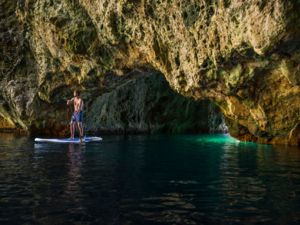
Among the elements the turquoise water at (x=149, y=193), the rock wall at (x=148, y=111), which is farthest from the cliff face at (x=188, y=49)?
the rock wall at (x=148, y=111)

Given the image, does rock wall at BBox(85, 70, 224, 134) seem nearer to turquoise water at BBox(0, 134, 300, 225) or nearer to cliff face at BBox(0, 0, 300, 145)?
cliff face at BBox(0, 0, 300, 145)

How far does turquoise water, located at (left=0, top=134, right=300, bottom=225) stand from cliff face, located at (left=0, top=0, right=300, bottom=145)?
16.0 ft

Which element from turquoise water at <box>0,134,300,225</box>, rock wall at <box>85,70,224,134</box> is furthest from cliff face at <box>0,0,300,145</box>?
rock wall at <box>85,70,224,134</box>

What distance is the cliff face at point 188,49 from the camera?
1591 cm

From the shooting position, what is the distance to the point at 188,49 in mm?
19766

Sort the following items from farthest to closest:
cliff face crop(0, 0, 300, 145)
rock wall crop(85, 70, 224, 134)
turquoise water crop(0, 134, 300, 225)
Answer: rock wall crop(85, 70, 224, 134), cliff face crop(0, 0, 300, 145), turquoise water crop(0, 134, 300, 225)

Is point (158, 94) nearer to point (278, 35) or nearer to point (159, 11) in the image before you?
point (159, 11)

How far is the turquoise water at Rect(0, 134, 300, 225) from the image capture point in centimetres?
735

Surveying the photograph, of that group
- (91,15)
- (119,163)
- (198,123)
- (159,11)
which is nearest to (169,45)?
(159,11)

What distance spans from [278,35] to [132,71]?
46.7 ft

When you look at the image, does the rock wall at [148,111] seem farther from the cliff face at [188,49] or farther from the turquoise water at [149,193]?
the turquoise water at [149,193]

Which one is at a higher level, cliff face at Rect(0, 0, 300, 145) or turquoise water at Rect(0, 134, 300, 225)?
cliff face at Rect(0, 0, 300, 145)

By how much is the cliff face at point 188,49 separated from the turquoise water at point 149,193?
4.88 m

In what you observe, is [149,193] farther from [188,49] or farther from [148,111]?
[148,111]
